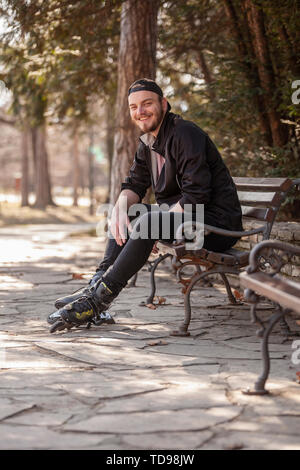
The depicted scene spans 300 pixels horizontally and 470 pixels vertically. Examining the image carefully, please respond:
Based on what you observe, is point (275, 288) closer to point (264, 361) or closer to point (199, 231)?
point (264, 361)

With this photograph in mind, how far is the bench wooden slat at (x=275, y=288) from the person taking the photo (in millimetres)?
3157

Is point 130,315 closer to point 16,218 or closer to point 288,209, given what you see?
point 288,209

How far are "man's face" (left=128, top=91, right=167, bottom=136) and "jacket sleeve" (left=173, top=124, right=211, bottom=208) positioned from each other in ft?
0.85

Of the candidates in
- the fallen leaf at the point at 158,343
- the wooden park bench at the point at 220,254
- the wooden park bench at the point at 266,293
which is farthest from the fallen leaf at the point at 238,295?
the wooden park bench at the point at 266,293

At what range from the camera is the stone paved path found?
9.43 ft

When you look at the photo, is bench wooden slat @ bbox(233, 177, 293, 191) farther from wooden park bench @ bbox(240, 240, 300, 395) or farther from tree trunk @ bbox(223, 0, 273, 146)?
tree trunk @ bbox(223, 0, 273, 146)

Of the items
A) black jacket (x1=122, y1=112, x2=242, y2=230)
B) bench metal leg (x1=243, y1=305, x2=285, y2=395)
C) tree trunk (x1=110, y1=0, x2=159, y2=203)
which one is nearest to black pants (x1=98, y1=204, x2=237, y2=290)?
black jacket (x1=122, y1=112, x2=242, y2=230)

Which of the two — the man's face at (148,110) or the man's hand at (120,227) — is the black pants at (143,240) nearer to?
the man's hand at (120,227)

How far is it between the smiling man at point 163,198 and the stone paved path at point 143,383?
261 mm

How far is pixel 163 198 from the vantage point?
5305 millimetres

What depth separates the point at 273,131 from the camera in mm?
7656

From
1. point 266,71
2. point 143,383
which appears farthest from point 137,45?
point 143,383

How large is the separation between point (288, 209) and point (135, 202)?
2.71 m
